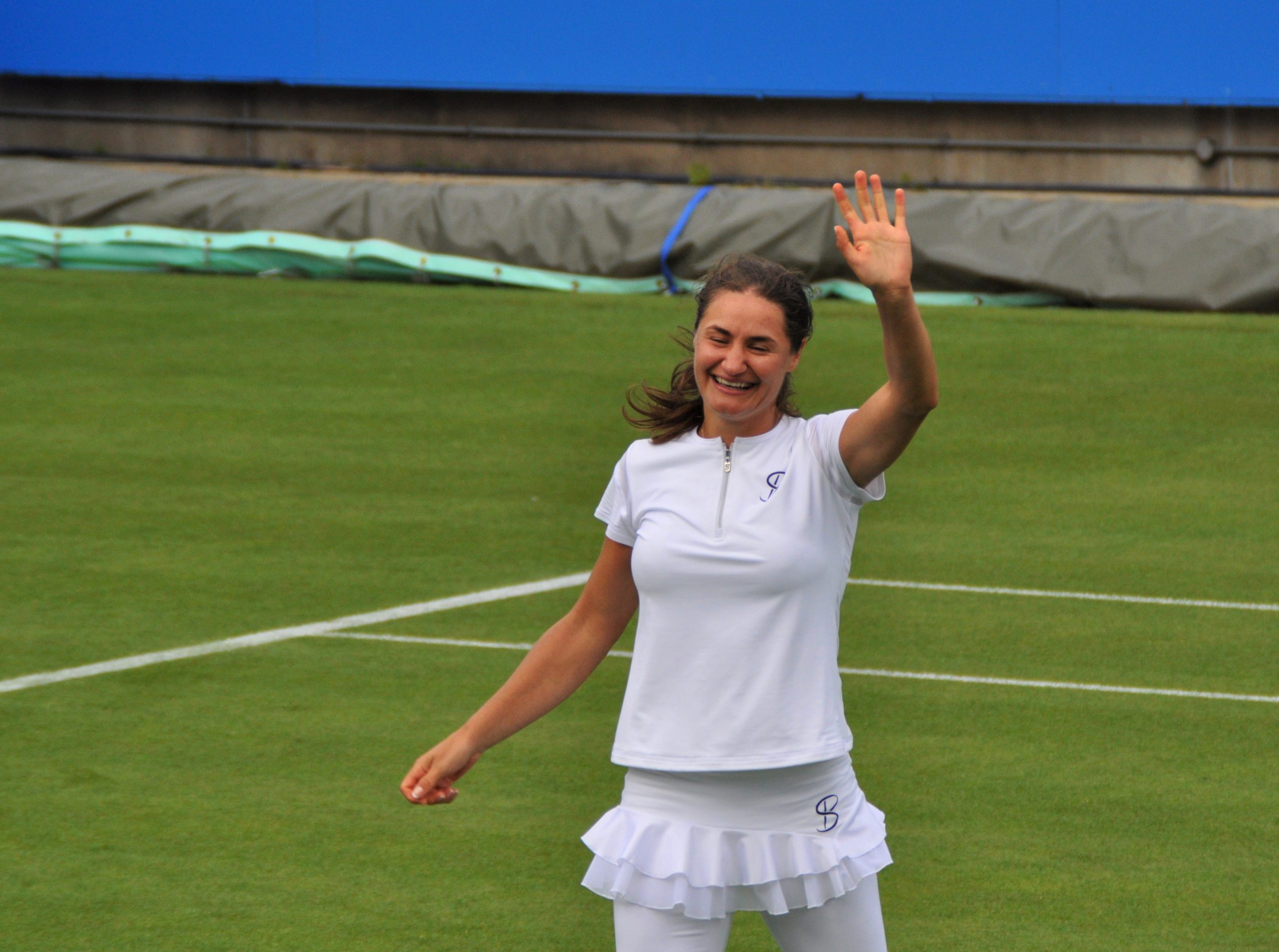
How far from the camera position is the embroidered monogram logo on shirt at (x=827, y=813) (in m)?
3.76

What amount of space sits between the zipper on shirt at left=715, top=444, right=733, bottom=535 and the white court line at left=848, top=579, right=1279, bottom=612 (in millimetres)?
6462

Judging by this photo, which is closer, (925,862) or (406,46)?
(925,862)

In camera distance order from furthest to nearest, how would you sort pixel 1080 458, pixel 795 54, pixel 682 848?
1. pixel 795 54
2. pixel 1080 458
3. pixel 682 848

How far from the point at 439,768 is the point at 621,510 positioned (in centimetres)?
69

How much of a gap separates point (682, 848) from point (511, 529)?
25.2 ft

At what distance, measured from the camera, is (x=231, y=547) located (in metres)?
10.8

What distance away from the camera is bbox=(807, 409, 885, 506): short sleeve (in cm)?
376

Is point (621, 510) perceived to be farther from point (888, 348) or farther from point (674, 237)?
point (674, 237)

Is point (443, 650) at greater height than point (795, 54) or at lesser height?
lesser

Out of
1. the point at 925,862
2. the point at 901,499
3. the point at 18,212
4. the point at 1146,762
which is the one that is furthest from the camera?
the point at 18,212

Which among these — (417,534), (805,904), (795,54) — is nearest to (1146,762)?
(805,904)

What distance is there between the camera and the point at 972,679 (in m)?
8.59

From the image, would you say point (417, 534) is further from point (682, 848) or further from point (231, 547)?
point (682, 848)

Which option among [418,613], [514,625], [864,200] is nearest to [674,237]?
[418,613]
